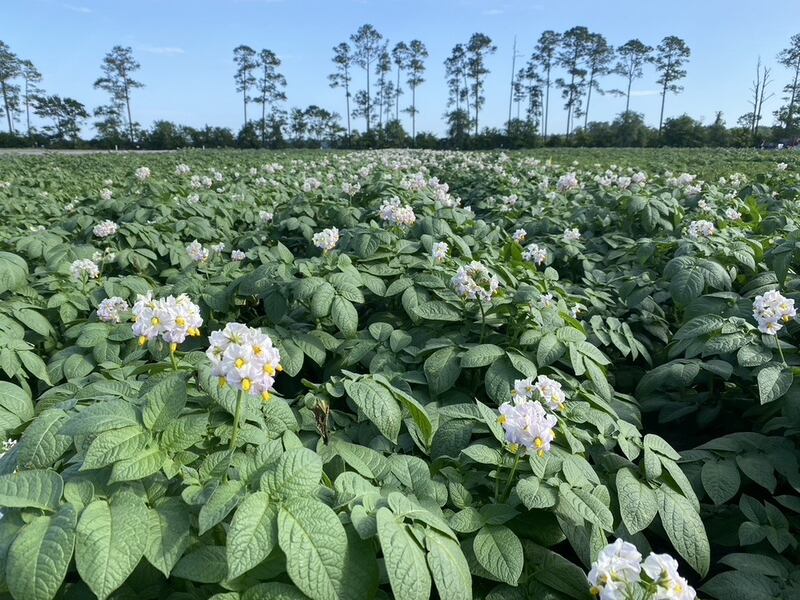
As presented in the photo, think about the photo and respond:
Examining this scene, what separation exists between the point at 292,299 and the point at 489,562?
1.88m

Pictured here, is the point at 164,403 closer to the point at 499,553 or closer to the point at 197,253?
the point at 499,553

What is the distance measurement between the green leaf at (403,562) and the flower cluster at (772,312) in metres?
1.97

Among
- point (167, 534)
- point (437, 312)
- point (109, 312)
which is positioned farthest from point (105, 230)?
point (167, 534)

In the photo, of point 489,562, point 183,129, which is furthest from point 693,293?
point 183,129

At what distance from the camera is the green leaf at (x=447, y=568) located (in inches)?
43.8

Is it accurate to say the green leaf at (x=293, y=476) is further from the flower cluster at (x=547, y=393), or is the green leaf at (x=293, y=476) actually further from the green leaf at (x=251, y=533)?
the flower cluster at (x=547, y=393)

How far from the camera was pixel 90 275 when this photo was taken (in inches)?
143

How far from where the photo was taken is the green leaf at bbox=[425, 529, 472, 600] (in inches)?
43.8

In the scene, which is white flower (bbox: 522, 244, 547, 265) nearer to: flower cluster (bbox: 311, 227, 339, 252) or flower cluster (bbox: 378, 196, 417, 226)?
flower cluster (bbox: 378, 196, 417, 226)

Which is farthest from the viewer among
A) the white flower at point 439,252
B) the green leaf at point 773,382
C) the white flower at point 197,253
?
the white flower at point 197,253

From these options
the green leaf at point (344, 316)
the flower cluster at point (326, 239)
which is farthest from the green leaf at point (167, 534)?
the flower cluster at point (326, 239)

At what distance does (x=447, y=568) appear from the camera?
113cm

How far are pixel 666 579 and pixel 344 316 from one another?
1.77m

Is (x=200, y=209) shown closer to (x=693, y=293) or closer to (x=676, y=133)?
(x=693, y=293)
